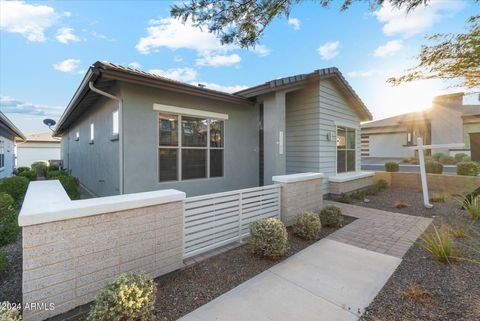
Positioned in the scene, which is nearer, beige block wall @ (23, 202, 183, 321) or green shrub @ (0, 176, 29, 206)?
beige block wall @ (23, 202, 183, 321)

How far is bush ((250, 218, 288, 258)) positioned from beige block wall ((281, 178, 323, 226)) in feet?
4.40

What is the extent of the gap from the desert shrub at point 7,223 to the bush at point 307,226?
18.0 feet

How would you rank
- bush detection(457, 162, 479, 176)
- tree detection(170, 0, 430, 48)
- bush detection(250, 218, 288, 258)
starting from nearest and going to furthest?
tree detection(170, 0, 430, 48) < bush detection(250, 218, 288, 258) < bush detection(457, 162, 479, 176)

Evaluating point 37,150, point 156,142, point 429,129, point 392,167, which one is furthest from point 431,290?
point 37,150

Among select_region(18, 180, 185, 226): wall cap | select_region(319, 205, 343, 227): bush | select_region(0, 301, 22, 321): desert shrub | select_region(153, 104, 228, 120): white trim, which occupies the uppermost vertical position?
select_region(153, 104, 228, 120): white trim

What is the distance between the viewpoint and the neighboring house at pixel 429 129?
1872 centimetres

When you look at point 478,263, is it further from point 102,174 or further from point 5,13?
point 5,13

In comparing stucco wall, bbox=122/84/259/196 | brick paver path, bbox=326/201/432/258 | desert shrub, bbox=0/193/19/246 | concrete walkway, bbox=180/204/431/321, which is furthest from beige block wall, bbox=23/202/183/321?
brick paver path, bbox=326/201/432/258

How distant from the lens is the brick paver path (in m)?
4.23

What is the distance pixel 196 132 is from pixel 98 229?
4.06 m

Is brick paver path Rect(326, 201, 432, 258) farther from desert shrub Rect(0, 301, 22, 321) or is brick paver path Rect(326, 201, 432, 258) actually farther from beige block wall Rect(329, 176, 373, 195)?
desert shrub Rect(0, 301, 22, 321)

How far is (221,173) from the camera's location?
6.83 meters

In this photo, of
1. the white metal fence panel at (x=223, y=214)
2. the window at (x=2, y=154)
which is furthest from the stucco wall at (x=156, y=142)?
the window at (x=2, y=154)

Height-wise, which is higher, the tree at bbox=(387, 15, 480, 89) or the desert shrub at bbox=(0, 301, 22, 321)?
the tree at bbox=(387, 15, 480, 89)
